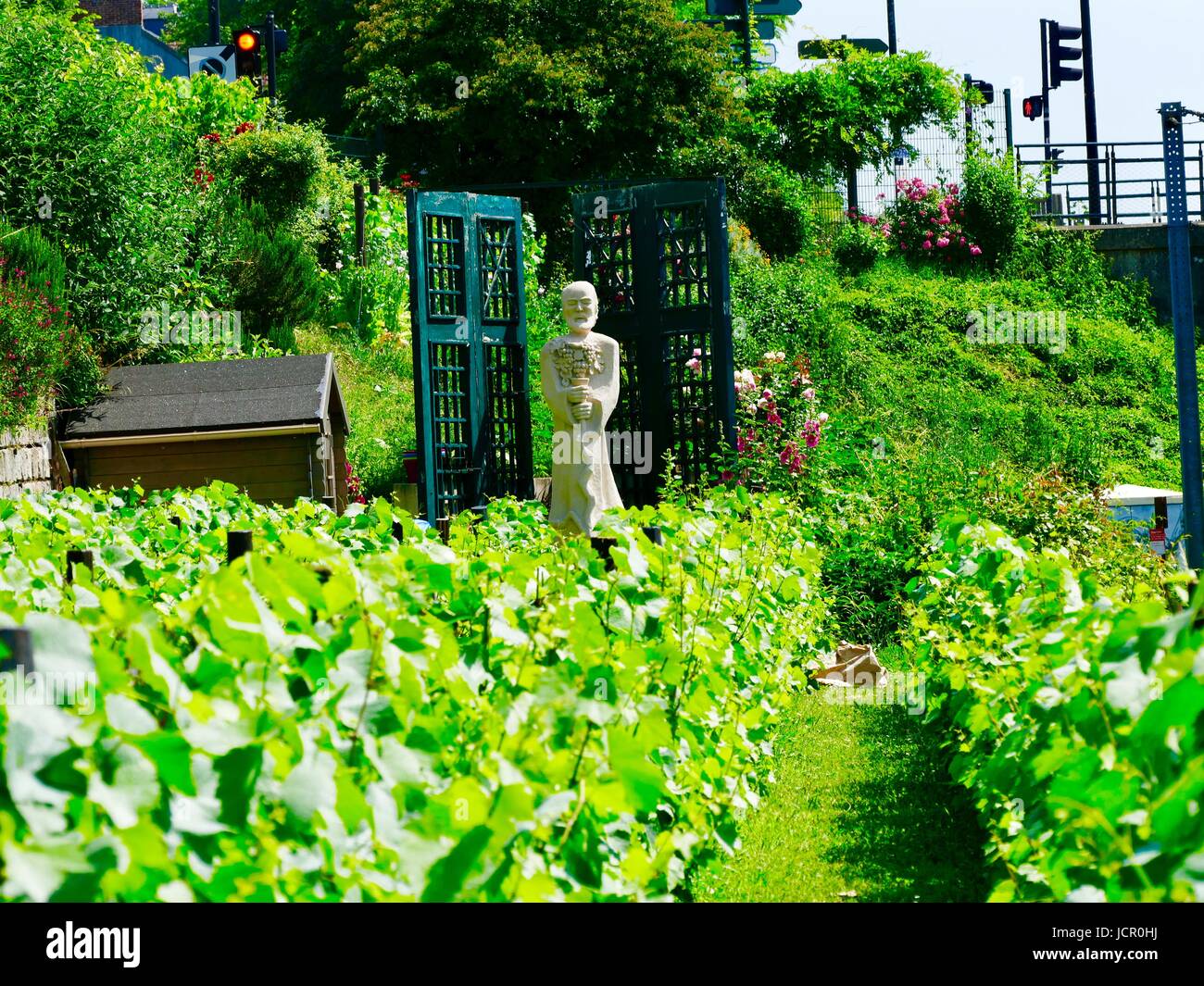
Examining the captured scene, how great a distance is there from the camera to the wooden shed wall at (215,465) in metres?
13.9

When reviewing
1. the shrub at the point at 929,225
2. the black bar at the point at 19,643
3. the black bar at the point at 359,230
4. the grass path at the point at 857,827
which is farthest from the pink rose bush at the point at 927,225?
the black bar at the point at 19,643

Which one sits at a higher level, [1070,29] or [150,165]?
[1070,29]

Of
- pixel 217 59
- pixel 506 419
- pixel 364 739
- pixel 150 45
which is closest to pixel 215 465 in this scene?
pixel 506 419

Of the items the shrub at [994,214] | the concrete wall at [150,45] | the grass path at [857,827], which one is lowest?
the grass path at [857,827]

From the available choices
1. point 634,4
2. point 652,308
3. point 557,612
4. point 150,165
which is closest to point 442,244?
point 652,308

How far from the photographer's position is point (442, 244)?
12945 mm

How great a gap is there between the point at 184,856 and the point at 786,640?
543 cm

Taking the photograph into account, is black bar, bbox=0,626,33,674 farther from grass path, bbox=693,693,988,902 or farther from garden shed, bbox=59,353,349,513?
garden shed, bbox=59,353,349,513

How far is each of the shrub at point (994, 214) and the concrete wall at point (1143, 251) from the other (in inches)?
51.3

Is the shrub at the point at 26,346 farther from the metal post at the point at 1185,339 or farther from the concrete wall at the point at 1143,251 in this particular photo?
the concrete wall at the point at 1143,251

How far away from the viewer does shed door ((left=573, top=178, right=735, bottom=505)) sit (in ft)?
42.2

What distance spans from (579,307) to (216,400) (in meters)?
5.13

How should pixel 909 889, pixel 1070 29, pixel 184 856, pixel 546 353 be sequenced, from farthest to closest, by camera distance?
pixel 1070 29
pixel 546 353
pixel 909 889
pixel 184 856

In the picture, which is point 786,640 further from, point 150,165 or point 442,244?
point 150,165
